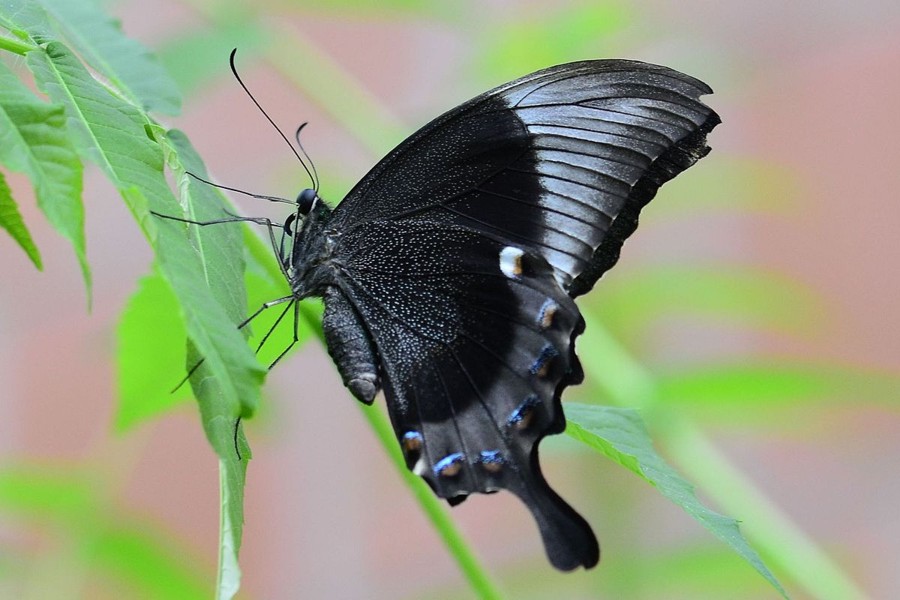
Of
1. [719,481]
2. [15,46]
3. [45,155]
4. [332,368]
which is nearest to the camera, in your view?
[45,155]

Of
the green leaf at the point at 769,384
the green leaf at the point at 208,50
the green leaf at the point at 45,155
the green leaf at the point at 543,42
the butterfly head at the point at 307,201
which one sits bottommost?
the green leaf at the point at 769,384

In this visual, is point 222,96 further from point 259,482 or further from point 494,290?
point 494,290

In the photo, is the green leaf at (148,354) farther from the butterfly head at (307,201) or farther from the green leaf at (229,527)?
the green leaf at (229,527)

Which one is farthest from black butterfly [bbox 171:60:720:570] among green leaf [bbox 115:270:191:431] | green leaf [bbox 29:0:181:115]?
green leaf [bbox 29:0:181:115]

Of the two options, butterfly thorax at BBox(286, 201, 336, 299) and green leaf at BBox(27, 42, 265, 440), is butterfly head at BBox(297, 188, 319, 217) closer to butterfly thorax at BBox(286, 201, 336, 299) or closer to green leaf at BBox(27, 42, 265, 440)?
butterfly thorax at BBox(286, 201, 336, 299)

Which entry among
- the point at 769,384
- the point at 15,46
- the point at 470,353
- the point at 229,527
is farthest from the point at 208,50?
the point at 229,527

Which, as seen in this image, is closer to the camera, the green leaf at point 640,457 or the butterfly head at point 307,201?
the green leaf at point 640,457

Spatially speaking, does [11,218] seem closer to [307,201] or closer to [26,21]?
[26,21]

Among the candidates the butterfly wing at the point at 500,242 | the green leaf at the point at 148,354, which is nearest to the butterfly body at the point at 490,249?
the butterfly wing at the point at 500,242
